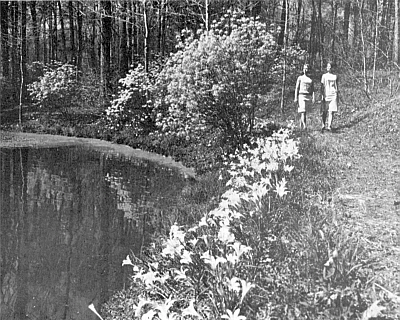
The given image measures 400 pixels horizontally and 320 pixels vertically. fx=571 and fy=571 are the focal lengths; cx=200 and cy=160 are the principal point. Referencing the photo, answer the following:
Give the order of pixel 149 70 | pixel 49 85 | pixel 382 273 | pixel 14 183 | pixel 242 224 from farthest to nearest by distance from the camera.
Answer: pixel 49 85, pixel 149 70, pixel 14 183, pixel 242 224, pixel 382 273

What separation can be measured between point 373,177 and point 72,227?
4433mm

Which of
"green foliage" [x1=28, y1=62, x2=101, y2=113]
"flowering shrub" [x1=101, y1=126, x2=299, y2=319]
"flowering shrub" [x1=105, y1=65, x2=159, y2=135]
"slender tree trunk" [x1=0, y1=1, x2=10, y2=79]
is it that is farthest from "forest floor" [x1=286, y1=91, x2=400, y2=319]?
"slender tree trunk" [x1=0, y1=1, x2=10, y2=79]

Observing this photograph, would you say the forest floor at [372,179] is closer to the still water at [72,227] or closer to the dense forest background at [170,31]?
the still water at [72,227]

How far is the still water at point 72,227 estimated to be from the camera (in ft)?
18.3

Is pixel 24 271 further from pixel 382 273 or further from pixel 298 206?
pixel 382 273

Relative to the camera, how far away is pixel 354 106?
1753 centimetres

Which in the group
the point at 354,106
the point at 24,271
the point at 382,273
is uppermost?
the point at 354,106

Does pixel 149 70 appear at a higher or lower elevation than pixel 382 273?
higher

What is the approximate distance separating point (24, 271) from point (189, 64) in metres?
7.08

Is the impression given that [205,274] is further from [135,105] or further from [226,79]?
[135,105]

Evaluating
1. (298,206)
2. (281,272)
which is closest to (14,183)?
(298,206)

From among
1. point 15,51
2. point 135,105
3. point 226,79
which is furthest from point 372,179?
point 15,51

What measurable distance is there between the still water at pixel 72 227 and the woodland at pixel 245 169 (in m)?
0.33

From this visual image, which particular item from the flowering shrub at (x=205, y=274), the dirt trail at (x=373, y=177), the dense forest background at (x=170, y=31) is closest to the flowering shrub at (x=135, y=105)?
the dense forest background at (x=170, y=31)
